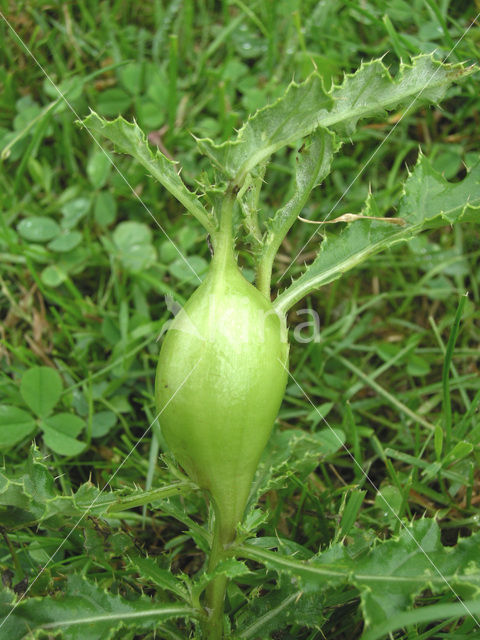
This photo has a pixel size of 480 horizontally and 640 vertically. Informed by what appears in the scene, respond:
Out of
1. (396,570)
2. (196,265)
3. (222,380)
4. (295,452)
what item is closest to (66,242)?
(196,265)

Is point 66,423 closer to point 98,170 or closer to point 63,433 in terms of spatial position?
point 63,433

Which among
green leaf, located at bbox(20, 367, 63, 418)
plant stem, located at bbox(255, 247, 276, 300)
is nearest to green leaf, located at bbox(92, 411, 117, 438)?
green leaf, located at bbox(20, 367, 63, 418)

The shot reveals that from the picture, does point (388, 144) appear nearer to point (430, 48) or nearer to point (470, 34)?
point (430, 48)

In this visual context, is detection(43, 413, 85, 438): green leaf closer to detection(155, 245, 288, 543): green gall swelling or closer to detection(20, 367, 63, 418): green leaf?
detection(20, 367, 63, 418): green leaf

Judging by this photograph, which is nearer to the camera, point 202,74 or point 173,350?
point 173,350

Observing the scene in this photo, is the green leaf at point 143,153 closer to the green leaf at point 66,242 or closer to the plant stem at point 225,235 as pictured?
the plant stem at point 225,235

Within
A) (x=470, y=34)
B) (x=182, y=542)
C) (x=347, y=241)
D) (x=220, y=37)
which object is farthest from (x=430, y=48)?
(x=182, y=542)
